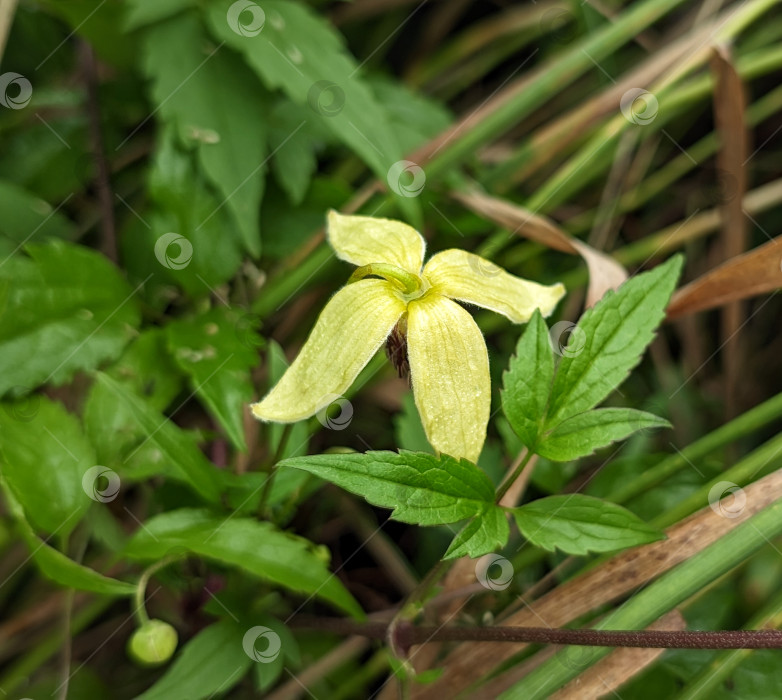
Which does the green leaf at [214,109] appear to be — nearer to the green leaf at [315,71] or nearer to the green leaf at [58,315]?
the green leaf at [315,71]

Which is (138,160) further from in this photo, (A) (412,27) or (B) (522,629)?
(B) (522,629)

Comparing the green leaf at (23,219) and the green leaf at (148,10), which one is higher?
the green leaf at (148,10)

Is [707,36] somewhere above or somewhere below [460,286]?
above

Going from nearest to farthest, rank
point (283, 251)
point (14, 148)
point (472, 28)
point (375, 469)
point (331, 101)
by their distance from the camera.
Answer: point (375, 469) < point (331, 101) < point (283, 251) < point (14, 148) < point (472, 28)

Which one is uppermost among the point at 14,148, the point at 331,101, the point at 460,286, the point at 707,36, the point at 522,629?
the point at 14,148

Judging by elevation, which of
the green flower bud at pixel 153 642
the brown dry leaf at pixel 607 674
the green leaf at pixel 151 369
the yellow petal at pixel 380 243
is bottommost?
the brown dry leaf at pixel 607 674

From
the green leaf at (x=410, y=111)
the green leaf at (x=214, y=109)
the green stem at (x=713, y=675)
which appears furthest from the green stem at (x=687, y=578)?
the green leaf at (x=410, y=111)

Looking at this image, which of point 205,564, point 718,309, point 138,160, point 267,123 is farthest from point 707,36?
point 205,564
